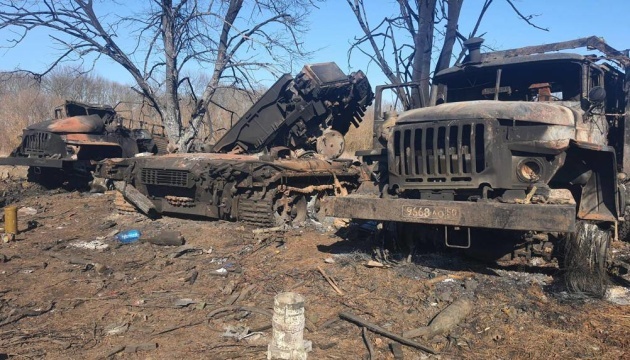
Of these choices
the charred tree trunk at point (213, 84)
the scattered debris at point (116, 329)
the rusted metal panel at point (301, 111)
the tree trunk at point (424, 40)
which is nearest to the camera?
the scattered debris at point (116, 329)

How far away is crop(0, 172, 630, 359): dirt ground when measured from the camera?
3852mm

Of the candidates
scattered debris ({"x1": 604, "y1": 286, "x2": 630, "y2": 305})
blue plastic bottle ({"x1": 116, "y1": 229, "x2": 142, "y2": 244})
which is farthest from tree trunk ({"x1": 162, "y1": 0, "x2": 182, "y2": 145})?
scattered debris ({"x1": 604, "y1": 286, "x2": 630, "y2": 305})

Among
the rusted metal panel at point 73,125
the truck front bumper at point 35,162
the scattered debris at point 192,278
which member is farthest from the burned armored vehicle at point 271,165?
the scattered debris at point 192,278

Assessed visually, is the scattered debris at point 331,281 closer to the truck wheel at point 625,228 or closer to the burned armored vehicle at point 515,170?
the burned armored vehicle at point 515,170

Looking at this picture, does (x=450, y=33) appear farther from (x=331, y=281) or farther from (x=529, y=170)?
(x=331, y=281)

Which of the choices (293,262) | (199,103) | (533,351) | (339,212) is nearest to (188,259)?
(293,262)

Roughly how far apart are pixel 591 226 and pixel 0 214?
431 inches

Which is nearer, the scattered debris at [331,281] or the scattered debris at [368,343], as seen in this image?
the scattered debris at [368,343]

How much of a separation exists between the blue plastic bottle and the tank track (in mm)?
1729

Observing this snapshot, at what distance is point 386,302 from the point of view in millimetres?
4773

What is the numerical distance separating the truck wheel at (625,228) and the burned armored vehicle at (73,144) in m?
12.5

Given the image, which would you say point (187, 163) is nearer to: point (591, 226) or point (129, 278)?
point (129, 278)

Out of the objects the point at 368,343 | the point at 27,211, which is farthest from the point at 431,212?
the point at 27,211

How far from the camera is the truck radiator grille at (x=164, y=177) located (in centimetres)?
888
